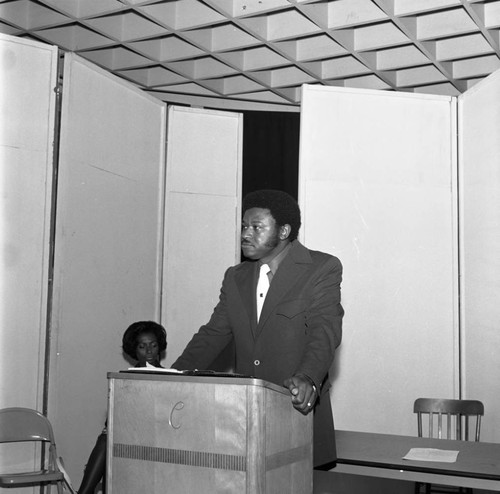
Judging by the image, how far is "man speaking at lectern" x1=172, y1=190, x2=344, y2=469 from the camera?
2963 millimetres

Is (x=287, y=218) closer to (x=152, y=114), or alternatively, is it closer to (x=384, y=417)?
(x=384, y=417)

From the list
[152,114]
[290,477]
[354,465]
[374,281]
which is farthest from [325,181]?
[290,477]

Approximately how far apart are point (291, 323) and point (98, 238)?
97.0 inches

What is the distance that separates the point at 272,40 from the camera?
7500 millimetres

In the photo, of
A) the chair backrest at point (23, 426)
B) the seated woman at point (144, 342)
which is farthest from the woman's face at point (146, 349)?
the chair backrest at point (23, 426)

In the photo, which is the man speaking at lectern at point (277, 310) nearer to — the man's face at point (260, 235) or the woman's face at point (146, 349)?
the man's face at point (260, 235)

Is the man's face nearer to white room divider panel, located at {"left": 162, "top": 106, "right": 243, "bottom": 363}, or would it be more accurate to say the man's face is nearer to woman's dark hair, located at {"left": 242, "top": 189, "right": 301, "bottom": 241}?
woman's dark hair, located at {"left": 242, "top": 189, "right": 301, "bottom": 241}

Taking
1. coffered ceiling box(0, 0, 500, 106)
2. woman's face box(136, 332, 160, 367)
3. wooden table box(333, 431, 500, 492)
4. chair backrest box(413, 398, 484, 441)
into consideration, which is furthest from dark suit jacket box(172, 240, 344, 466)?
coffered ceiling box(0, 0, 500, 106)

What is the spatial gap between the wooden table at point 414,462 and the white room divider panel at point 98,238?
74.1 inches

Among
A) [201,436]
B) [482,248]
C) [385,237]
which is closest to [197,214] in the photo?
[385,237]

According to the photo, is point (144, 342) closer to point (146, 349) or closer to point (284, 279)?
point (146, 349)

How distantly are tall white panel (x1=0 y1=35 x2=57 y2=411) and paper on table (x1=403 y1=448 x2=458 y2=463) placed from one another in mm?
2291

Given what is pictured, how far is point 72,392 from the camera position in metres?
4.86

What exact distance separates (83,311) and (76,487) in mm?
1098
